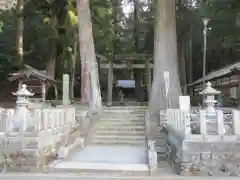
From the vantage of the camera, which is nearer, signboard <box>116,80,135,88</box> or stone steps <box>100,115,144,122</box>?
stone steps <box>100,115,144,122</box>

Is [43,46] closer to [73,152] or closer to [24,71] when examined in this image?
[24,71]

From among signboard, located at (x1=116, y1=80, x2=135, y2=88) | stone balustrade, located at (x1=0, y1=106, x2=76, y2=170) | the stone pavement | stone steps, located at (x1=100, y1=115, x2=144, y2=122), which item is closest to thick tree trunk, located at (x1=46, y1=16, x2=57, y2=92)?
stone steps, located at (x1=100, y1=115, x2=144, y2=122)

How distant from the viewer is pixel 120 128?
15.1 metres

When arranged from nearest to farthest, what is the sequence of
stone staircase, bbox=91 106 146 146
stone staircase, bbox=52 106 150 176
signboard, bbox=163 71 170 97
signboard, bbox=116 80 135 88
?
stone staircase, bbox=52 106 150 176
stone staircase, bbox=91 106 146 146
signboard, bbox=163 71 170 97
signboard, bbox=116 80 135 88

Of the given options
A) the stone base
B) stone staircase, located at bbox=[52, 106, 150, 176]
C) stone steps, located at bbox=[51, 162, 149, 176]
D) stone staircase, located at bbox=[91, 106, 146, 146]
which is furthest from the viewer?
stone staircase, located at bbox=[91, 106, 146, 146]

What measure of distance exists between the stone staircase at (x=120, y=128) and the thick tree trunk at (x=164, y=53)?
1.36 m

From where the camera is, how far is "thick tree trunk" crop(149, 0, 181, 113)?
57.0ft

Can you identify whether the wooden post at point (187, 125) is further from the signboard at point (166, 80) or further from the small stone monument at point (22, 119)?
the signboard at point (166, 80)

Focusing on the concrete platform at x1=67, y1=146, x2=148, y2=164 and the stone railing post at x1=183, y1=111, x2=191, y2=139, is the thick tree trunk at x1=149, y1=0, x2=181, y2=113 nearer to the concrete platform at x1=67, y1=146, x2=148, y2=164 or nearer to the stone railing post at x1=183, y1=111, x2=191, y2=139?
the concrete platform at x1=67, y1=146, x2=148, y2=164

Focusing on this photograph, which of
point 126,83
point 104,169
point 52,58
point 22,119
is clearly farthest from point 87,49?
point 126,83

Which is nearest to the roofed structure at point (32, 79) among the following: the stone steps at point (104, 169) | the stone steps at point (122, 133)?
the stone steps at point (122, 133)

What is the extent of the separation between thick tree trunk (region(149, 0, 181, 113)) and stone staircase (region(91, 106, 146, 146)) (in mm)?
1355

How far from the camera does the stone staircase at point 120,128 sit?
1400 cm

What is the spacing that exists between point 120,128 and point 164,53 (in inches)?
197
